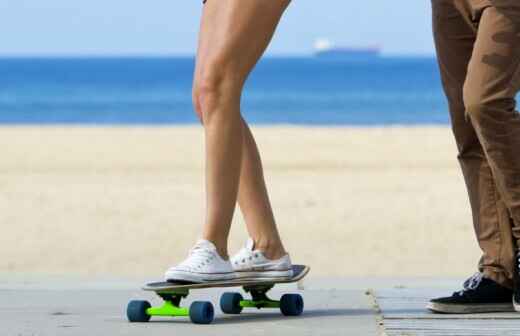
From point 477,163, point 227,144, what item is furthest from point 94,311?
point 477,163

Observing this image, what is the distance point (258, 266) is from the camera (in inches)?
164

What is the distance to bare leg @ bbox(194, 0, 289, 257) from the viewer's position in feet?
13.0

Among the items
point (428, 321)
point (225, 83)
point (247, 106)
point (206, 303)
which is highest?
point (247, 106)

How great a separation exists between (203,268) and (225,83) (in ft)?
2.00

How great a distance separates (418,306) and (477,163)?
548 mm

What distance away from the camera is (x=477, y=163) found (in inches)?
172

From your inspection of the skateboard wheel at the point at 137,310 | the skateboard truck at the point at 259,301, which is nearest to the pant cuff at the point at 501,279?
the skateboard truck at the point at 259,301

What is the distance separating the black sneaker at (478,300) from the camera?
13.6 ft

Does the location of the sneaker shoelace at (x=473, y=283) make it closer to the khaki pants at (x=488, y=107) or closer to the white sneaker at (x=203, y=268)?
the khaki pants at (x=488, y=107)

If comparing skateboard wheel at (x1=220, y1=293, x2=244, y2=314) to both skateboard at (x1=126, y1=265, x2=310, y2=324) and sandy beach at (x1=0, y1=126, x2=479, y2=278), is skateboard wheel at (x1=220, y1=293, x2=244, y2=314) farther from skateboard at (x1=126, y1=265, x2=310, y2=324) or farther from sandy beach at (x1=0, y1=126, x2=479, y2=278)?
sandy beach at (x1=0, y1=126, x2=479, y2=278)

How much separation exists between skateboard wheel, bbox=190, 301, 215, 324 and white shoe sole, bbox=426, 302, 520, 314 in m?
0.77

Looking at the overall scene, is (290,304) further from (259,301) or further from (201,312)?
(201,312)

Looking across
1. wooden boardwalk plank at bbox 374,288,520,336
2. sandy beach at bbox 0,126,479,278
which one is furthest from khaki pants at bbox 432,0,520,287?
sandy beach at bbox 0,126,479,278

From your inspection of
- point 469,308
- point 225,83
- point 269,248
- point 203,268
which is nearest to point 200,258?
point 203,268
